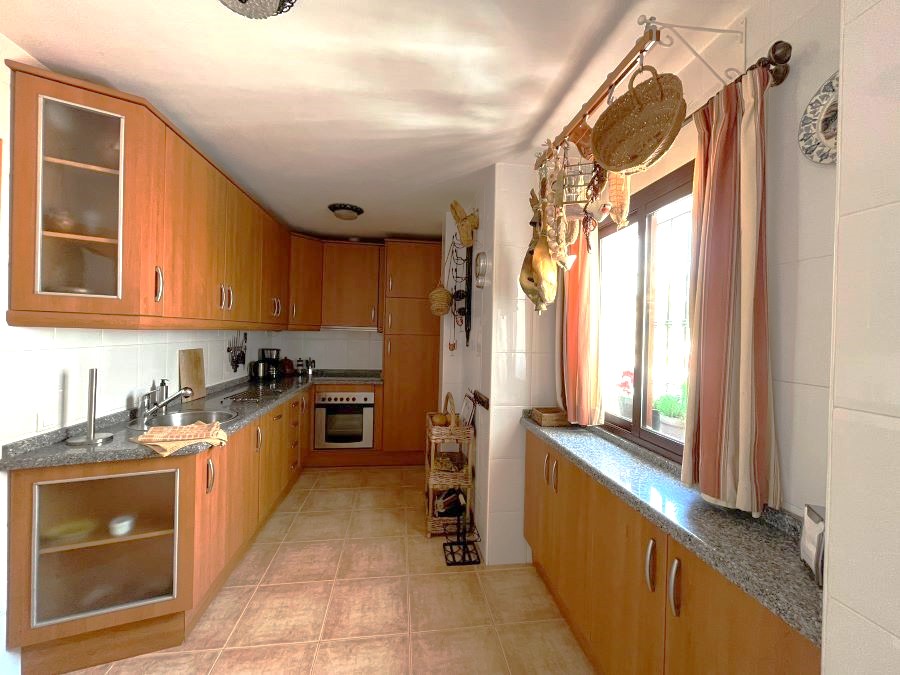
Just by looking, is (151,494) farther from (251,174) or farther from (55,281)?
(251,174)

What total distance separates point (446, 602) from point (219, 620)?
1067mm

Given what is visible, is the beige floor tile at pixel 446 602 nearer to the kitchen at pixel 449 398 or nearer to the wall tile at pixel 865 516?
the kitchen at pixel 449 398

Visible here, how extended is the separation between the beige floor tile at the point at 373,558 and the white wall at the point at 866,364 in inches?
82.6

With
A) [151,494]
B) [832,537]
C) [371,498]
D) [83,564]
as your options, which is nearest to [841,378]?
[832,537]

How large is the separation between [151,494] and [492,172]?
7.71 feet

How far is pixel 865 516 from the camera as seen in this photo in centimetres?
54

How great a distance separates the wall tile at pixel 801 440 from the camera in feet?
3.15

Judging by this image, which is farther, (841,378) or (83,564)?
(83,564)

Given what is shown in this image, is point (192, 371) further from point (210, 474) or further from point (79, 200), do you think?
point (79, 200)

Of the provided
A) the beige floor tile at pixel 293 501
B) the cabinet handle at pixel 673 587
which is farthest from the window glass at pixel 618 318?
the beige floor tile at pixel 293 501

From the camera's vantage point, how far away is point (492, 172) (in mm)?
2359

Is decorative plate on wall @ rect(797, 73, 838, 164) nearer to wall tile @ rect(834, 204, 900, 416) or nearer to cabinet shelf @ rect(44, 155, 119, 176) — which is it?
wall tile @ rect(834, 204, 900, 416)

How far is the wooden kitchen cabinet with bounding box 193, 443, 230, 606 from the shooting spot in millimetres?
1770

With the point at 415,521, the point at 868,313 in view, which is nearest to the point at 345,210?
the point at 415,521
